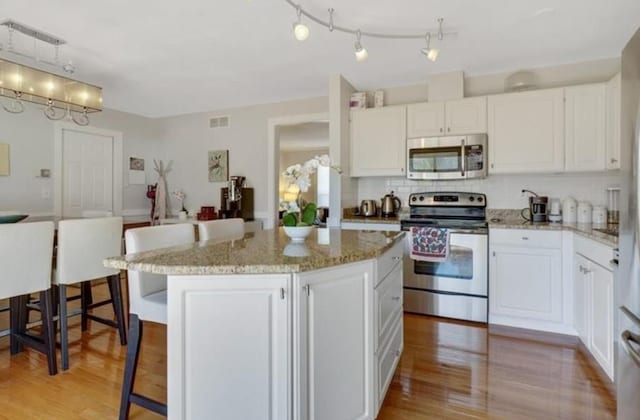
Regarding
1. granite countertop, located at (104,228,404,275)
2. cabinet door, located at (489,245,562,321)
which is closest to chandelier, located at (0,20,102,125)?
granite countertop, located at (104,228,404,275)

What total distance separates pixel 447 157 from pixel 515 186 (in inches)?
30.3

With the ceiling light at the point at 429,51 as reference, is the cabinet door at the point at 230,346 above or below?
below

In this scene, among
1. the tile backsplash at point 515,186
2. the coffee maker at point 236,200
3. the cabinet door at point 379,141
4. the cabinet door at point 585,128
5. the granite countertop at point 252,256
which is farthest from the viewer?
the coffee maker at point 236,200

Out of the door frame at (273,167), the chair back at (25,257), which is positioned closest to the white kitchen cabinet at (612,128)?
the door frame at (273,167)

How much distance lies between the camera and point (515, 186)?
3.55 metres

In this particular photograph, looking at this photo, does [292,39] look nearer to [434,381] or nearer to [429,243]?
A: [429,243]

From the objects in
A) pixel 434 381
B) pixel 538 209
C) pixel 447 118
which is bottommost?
pixel 434 381

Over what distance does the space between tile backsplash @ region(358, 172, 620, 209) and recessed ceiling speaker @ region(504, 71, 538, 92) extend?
85 cm

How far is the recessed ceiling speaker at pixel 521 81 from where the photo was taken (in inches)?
131

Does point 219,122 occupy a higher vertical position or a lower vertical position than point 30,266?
higher

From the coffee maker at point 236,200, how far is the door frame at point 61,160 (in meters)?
1.54

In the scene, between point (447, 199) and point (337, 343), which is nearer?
point (337, 343)

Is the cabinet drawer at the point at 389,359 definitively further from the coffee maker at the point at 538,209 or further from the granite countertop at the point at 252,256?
the coffee maker at the point at 538,209

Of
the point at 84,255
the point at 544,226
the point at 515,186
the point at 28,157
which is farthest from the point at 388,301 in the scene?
the point at 28,157
